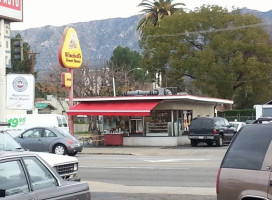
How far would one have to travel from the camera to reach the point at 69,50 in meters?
38.4

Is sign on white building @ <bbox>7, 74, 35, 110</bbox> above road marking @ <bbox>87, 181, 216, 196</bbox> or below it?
above

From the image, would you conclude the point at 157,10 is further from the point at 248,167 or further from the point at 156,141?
the point at 248,167

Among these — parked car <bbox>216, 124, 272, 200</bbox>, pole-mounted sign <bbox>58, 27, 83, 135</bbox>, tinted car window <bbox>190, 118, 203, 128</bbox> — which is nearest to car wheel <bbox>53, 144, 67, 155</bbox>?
tinted car window <bbox>190, 118, 203, 128</bbox>

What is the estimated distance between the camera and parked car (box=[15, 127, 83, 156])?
85.8 ft

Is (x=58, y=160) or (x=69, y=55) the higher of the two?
(x=69, y=55)

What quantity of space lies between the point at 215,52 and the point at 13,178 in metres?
53.1

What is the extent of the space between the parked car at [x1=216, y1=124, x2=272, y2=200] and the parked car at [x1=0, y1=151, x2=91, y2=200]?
2.10 metres

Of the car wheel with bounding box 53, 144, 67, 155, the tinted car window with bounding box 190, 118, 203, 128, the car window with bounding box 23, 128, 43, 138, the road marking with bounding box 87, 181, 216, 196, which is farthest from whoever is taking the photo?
the tinted car window with bounding box 190, 118, 203, 128

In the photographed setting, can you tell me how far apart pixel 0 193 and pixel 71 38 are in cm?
3318

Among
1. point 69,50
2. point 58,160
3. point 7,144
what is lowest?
point 58,160

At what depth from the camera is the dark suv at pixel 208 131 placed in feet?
110

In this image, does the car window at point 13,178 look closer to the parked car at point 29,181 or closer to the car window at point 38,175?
the parked car at point 29,181

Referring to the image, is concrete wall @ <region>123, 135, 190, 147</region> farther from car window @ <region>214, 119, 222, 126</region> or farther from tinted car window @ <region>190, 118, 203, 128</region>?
car window @ <region>214, 119, 222, 126</region>

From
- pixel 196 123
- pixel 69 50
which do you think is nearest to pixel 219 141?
pixel 196 123
